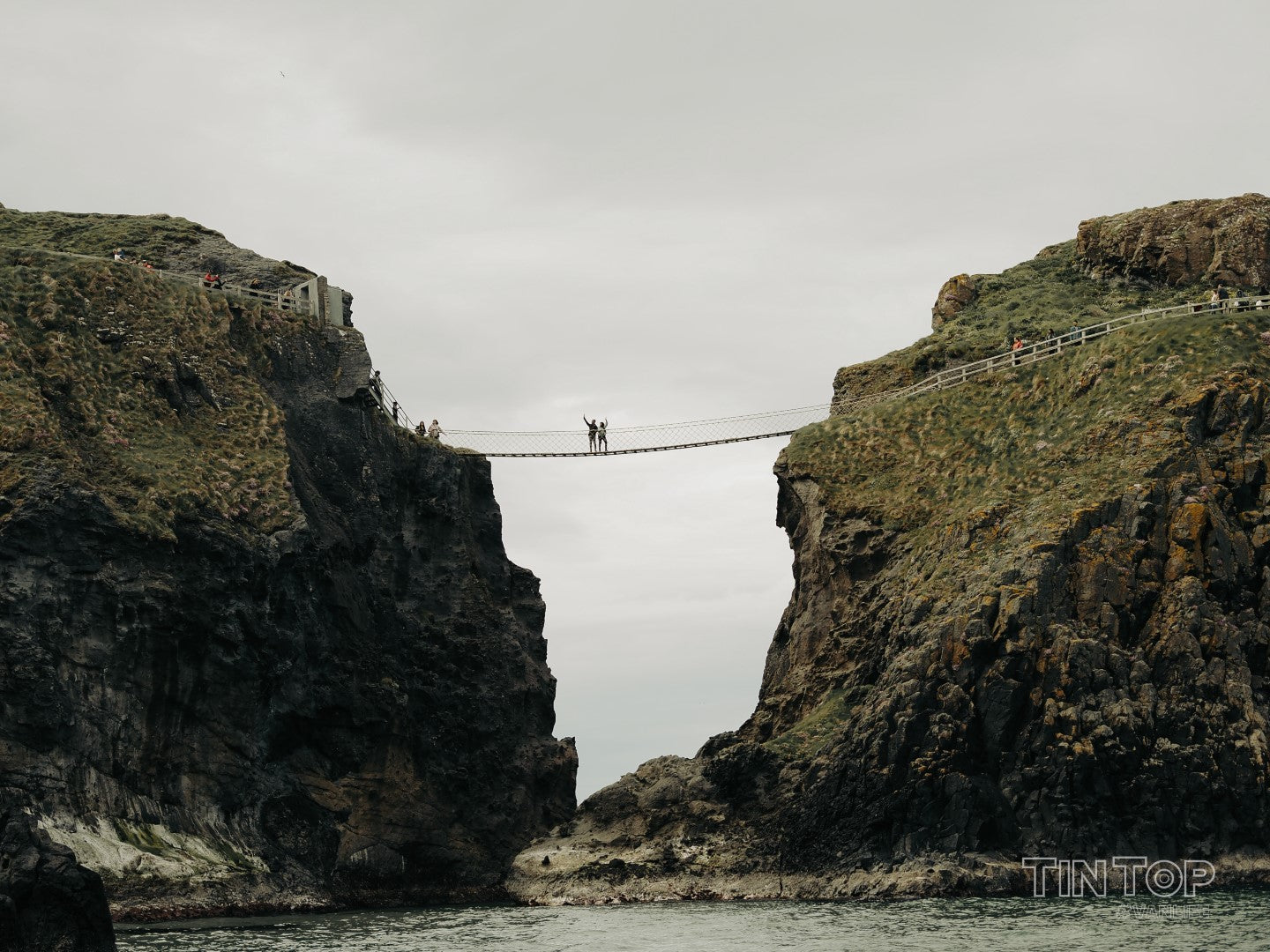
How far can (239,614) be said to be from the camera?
87562 mm

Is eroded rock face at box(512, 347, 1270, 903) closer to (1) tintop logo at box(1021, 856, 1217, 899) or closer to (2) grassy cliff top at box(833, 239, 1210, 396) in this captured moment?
(1) tintop logo at box(1021, 856, 1217, 899)

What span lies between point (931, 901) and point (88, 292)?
2043 inches

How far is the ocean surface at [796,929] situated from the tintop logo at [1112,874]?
11.2 ft

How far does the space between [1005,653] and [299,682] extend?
33.5 meters

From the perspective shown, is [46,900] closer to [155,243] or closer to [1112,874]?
[1112,874]

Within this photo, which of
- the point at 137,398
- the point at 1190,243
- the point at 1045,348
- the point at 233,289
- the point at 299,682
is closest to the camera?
the point at 299,682

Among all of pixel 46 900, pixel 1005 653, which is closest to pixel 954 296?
pixel 1005 653

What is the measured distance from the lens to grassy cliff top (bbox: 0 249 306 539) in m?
85.8

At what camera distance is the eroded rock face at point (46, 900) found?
2036 inches

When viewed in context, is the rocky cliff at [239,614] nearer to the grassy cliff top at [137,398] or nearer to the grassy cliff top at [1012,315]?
the grassy cliff top at [137,398]

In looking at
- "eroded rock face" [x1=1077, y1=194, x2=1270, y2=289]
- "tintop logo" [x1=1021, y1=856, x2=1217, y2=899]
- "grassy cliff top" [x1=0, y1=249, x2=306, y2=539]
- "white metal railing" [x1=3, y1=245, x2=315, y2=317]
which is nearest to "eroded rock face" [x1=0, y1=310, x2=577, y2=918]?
"grassy cliff top" [x1=0, y1=249, x2=306, y2=539]

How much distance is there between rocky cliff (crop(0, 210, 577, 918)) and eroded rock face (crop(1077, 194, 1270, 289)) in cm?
4030

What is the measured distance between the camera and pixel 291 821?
89.4 m

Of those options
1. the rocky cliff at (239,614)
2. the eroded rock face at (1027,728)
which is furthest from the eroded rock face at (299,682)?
the eroded rock face at (1027,728)
